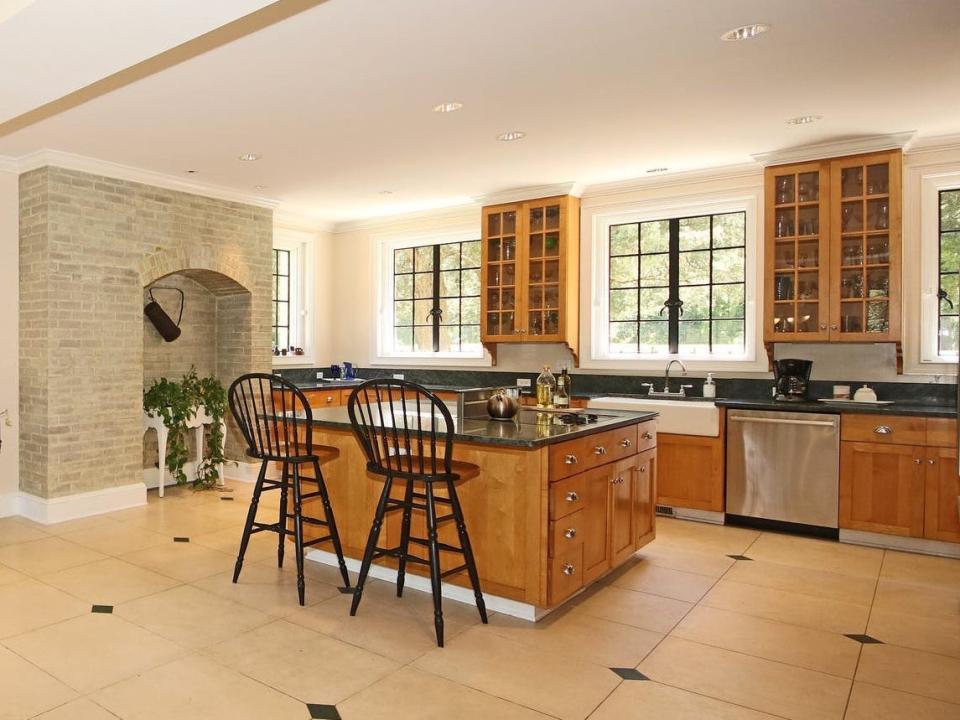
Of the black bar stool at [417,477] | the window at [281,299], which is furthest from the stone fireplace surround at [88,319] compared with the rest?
the black bar stool at [417,477]

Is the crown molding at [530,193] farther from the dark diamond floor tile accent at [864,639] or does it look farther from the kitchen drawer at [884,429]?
the dark diamond floor tile accent at [864,639]

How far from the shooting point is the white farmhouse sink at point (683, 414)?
16.2 ft

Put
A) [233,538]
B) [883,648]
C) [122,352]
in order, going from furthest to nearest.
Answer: [122,352]
[233,538]
[883,648]

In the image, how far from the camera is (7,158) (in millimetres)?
5051

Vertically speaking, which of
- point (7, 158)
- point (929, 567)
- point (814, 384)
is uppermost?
point (7, 158)

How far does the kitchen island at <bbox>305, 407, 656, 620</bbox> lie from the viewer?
304cm

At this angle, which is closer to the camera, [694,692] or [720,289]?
[694,692]

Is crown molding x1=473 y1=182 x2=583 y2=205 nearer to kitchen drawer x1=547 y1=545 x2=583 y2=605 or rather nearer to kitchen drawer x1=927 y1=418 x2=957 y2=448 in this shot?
kitchen drawer x1=927 y1=418 x2=957 y2=448

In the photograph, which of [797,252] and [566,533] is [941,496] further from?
[566,533]

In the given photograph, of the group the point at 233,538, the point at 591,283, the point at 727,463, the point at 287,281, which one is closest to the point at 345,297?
the point at 287,281

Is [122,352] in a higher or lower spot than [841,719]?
higher

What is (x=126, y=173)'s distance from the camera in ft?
17.5

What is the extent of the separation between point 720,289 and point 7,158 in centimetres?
574

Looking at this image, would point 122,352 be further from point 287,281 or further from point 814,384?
point 814,384
